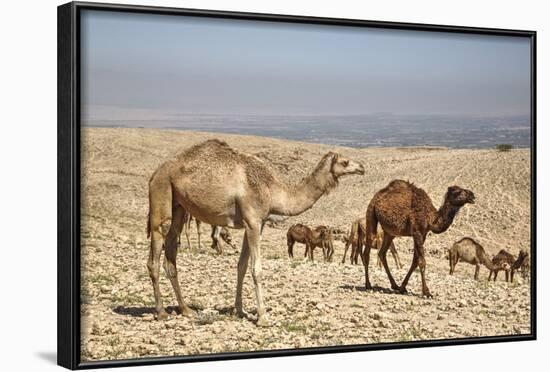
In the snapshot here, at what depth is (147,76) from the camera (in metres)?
11.0

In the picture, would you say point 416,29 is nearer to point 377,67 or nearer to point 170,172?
point 377,67

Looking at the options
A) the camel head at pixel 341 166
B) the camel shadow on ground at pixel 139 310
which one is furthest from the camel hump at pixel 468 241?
the camel shadow on ground at pixel 139 310

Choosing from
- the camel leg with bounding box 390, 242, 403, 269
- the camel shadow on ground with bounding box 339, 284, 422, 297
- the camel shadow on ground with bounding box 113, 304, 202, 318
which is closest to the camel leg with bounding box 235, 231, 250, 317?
the camel shadow on ground with bounding box 113, 304, 202, 318

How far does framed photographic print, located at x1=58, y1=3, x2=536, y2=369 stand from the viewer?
10.7 metres

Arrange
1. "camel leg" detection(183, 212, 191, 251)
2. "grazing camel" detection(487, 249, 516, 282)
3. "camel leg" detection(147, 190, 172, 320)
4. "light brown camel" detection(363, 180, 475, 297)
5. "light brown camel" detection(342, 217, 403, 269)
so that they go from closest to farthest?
1. "camel leg" detection(147, 190, 172, 320)
2. "camel leg" detection(183, 212, 191, 251)
3. "light brown camel" detection(342, 217, 403, 269)
4. "light brown camel" detection(363, 180, 475, 297)
5. "grazing camel" detection(487, 249, 516, 282)

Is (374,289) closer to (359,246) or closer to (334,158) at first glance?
(359,246)

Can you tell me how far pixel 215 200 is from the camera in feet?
36.3

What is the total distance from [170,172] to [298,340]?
1.78 meters

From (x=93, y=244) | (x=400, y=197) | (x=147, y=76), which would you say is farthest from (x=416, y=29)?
(x=93, y=244)

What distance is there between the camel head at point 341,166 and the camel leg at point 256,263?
89 centimetres

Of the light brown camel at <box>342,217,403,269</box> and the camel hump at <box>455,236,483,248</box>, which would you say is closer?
the light brown camel at <box>342,217,403,269</box>

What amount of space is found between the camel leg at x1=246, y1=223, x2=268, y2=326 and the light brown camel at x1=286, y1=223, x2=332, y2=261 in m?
0.44

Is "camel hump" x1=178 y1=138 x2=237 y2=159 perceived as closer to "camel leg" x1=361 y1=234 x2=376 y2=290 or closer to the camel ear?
the camel ear

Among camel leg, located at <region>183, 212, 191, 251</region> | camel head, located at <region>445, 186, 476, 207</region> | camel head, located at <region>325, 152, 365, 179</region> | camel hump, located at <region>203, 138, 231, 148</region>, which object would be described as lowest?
camel leg, located at <region>183, 212, 191, 251</region>
